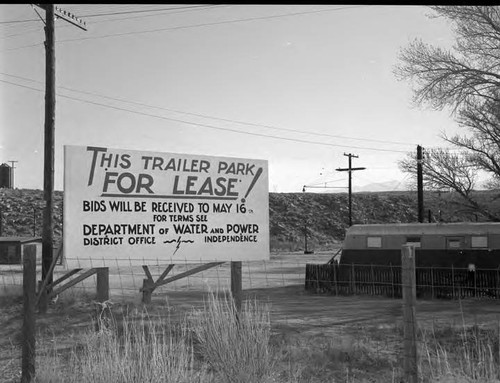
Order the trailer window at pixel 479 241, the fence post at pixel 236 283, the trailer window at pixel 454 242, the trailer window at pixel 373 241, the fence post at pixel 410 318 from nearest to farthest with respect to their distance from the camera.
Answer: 1. the fence post at pixel 410 318
2. the fence post at pixel 236 283
3. the trailer window at pixel 479 241
4. the trailer window at pixel 454 242
5. the trailer window at pixel 373 241

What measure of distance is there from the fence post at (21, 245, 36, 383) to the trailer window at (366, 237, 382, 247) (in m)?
17.0

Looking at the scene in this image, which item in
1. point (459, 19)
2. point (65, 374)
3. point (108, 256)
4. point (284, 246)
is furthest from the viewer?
point (284, 246)

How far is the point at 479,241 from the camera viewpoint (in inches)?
758

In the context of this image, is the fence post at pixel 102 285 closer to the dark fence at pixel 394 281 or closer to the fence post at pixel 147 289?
the fence post at pixel 147 289

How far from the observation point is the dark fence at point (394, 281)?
1722cm

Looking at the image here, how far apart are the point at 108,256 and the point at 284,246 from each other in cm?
5410

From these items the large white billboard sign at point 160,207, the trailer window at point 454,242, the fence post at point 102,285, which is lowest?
the fence post at point 102,285

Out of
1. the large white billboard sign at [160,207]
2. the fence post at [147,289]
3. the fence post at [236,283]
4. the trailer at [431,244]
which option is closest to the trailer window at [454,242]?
the trailer at [431,244]

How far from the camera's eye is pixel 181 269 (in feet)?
105

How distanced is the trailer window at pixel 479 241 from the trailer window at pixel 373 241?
10.6 ft

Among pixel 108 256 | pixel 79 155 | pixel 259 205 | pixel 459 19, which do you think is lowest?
pixel 108 256

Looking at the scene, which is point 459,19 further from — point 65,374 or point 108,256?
point 65,374

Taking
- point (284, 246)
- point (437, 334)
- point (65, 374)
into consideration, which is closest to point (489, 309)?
point (437, 334)

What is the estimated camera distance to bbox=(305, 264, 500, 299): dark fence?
1722 centimetres
